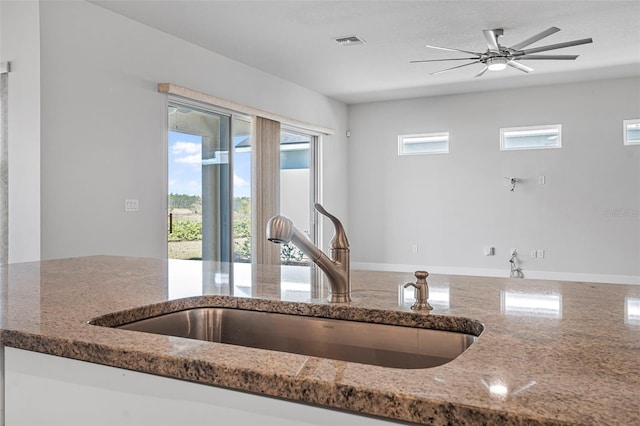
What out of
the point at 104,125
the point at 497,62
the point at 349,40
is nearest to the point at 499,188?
the point at 497,62

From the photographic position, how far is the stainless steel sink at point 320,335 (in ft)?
3.70

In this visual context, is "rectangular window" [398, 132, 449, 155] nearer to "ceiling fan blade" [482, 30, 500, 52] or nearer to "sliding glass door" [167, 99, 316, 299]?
"sliding glass door" [167, 99, 316, 299]

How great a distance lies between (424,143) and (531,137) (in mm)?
1591

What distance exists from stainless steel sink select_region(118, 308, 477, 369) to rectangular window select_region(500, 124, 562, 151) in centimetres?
716

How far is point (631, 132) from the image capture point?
7113mm

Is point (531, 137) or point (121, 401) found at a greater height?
point (531, 137)

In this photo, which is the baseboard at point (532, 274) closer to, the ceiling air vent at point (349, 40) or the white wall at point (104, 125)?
the ceiling air vent at point (349, 40)

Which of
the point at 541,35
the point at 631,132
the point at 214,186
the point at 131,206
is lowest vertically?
the point at 131,206

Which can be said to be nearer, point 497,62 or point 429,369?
point 429,369

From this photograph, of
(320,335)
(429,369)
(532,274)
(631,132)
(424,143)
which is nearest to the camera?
(429,369)

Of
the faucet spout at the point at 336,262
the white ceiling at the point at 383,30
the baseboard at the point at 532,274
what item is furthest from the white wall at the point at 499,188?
Answer: the faucet spout at the point at 336,262

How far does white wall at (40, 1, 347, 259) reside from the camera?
13.1 ft

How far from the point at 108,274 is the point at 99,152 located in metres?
2.91

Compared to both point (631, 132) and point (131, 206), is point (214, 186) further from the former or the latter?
point (631, 132)
